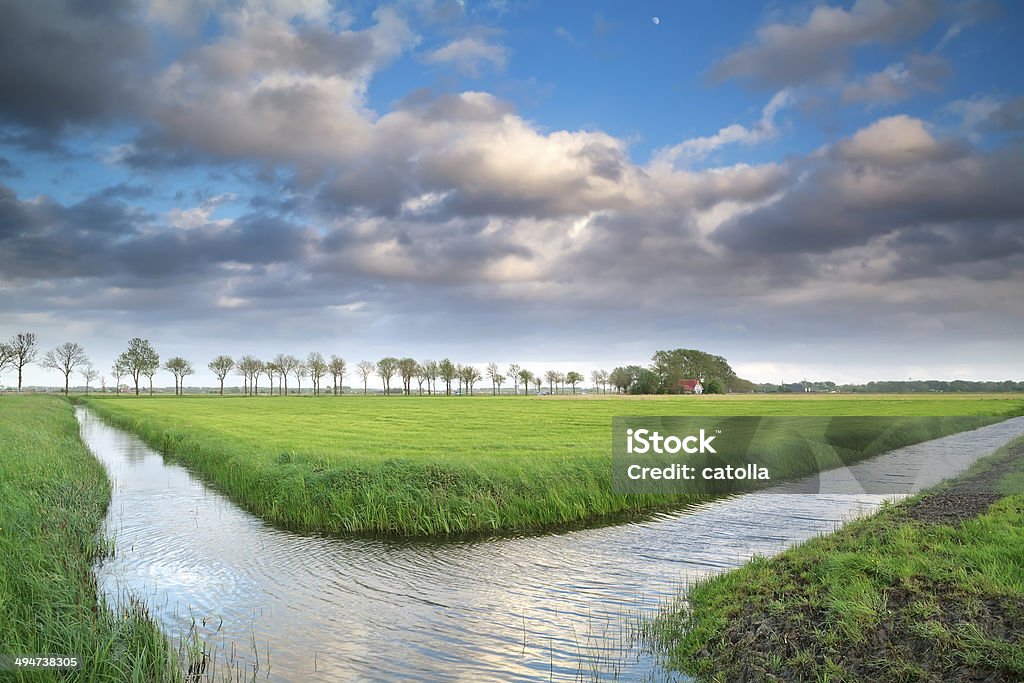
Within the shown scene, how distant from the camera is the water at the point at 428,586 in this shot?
11195 millimetres

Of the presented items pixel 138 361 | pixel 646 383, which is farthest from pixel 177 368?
pixel 646 383

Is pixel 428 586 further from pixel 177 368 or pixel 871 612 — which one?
pixel 177 368

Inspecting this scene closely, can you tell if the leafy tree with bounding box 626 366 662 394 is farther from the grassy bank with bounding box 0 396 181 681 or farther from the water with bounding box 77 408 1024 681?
the grassy bank with bounding box 0 396 181 681

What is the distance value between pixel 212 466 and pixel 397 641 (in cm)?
2592

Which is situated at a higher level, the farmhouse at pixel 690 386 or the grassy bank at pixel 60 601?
the grassy bank at pixel 60 601

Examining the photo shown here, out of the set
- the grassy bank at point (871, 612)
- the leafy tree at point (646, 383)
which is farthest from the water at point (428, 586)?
the leafy tree at point (646, 383)

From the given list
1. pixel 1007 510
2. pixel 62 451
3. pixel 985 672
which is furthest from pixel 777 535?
pixel 62 451

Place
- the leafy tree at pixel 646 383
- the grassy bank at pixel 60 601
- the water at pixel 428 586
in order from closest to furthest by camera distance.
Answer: the grassy bank at pixel 60 601 → the water at pixel 428 586 → the leafy tree at pixel 646 383

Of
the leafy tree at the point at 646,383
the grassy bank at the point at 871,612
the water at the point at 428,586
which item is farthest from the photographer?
the leafy tree at the point at 646,383

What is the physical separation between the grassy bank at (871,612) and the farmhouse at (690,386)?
171m

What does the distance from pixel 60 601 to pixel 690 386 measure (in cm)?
19067

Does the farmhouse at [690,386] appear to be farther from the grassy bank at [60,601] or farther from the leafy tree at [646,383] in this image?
the grassy bank at [60,601]

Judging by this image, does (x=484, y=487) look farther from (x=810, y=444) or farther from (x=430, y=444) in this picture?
(x=810, y=444)

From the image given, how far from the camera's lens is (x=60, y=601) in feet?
37.4
